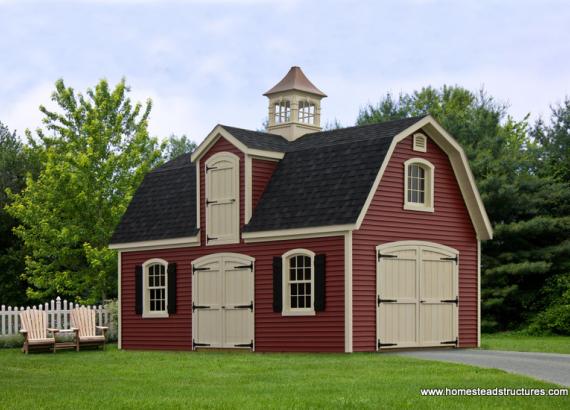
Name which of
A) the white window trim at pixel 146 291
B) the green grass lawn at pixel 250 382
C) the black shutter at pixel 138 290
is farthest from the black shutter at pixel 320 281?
the black shutter at pixel 138 290

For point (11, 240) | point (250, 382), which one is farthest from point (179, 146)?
point (250, 382)

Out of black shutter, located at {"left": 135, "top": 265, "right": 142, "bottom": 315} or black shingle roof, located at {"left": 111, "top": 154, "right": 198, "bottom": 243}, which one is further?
black shutter, located at {"left": 135, "top": 265, "right": 142, "bottom": 315}

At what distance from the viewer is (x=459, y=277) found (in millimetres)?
25844

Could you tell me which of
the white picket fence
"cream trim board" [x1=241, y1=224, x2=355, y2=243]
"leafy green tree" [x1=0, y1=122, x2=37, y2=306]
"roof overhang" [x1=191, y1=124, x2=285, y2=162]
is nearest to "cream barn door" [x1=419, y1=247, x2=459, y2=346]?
"cream trim board" [x1=241, y1=224, x2=355, y2=243]

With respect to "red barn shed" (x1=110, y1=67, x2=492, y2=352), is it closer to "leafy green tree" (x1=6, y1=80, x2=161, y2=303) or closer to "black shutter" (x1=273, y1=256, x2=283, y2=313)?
"black shutter" (x1=273, y1=256, x2=283, y2=313)

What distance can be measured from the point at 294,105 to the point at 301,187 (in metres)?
4.70

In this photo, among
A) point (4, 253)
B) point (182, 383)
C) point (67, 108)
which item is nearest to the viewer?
point (182, 383)

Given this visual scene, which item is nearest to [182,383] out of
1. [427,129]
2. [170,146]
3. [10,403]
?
[10,403]

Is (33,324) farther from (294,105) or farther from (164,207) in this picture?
(294,105)

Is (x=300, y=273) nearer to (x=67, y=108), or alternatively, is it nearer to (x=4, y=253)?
(x=67, y=108)

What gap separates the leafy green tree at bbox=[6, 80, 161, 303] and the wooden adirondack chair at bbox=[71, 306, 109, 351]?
36.7ft

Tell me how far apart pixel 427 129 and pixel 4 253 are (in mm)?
27544

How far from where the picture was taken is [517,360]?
20.2 m

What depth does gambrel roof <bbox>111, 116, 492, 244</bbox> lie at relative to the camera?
76.9 ft
